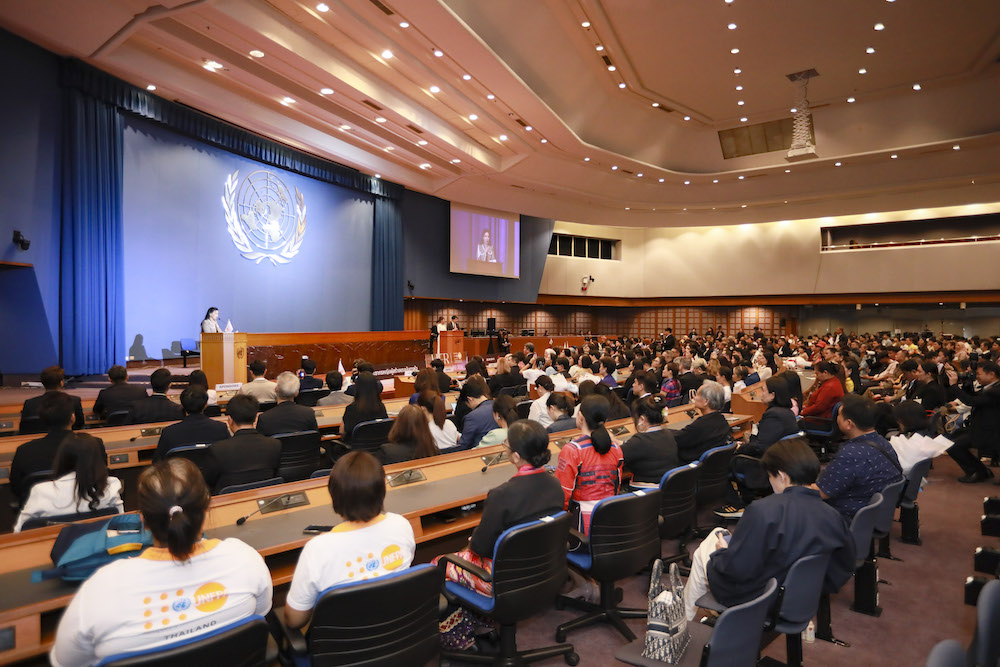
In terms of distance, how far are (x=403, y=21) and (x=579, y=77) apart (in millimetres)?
5388

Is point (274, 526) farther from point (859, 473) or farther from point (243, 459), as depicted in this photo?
point (859, 473)

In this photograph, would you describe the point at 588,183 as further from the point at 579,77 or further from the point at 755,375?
the point at 755,375

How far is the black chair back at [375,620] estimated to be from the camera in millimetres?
1743

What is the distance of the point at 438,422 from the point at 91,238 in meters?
7.78

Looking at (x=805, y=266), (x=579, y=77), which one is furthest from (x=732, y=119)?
(x=805, y=266)

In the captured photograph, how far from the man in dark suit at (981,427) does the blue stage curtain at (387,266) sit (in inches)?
516

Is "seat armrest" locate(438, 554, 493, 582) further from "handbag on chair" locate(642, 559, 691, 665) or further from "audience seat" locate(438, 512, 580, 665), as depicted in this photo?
"handbag on chair" locate(642, 559, 691, 665)

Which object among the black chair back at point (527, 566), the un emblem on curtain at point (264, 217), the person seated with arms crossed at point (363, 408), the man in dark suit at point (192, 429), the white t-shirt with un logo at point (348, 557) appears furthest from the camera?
the un emblem on curtain at point (264, 217)

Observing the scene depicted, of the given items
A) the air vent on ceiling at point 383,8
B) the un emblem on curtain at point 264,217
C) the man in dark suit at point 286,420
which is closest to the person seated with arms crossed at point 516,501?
the man in dark suit at point 286,420

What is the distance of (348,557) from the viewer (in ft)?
6.29

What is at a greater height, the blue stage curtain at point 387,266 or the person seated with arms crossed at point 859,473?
the blue stage curtain at point 387,266

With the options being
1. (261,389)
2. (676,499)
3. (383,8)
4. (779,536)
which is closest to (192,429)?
(261,389)

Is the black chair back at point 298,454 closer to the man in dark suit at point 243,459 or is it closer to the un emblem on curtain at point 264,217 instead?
the man in dark suit at point 243,459

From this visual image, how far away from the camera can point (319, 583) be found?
187cm
